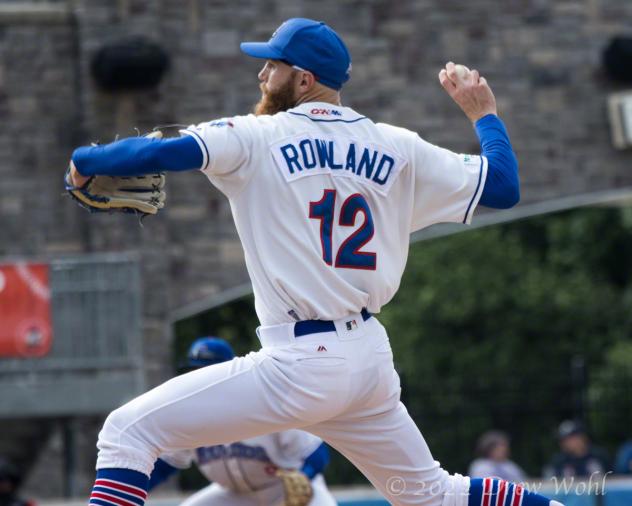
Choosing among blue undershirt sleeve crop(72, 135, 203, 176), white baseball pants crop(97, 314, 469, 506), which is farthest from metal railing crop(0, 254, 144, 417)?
blue undershirt sleeve crop(72, 135, 203, 176)

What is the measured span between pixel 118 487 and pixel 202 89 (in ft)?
38.3

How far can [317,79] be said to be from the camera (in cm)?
549

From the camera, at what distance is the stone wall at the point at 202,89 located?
16.3 m

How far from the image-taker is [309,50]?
544cm

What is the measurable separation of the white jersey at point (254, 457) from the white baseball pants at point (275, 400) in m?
2.61

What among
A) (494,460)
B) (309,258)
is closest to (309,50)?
(309,258)

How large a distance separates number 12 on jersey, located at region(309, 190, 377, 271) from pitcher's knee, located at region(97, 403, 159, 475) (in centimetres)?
84

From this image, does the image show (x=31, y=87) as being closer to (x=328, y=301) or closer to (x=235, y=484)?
(x=235, y=484)

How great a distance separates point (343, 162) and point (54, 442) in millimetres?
11999

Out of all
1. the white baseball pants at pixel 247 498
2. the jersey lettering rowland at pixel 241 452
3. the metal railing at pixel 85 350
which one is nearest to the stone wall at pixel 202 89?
the metal railing at pixel 85 350

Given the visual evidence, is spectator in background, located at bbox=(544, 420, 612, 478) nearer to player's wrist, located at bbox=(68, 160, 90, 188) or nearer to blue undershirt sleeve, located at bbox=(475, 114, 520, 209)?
blue undershirt sleeve, located at bbox=(475, 114, 520, 209)

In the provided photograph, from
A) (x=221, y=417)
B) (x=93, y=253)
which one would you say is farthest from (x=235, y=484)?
(x=93, y=253)

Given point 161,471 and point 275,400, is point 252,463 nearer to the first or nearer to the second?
point 161,471

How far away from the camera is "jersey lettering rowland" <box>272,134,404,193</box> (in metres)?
5.21
